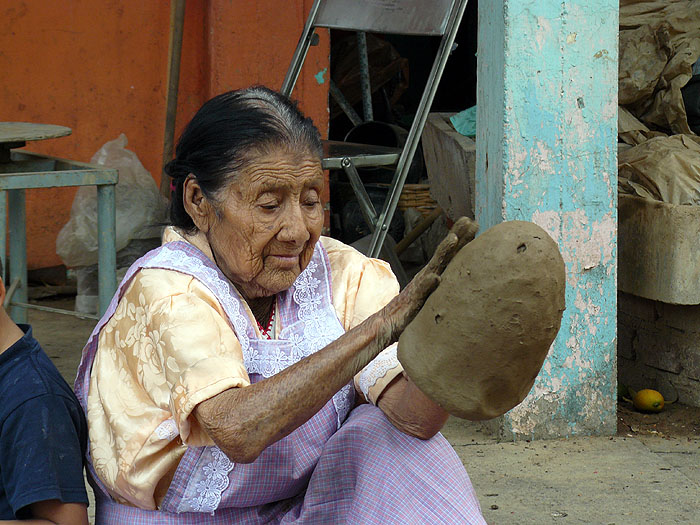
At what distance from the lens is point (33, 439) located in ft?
5.27

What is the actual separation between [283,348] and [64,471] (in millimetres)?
489

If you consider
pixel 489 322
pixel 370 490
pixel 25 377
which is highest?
pixel 489 322

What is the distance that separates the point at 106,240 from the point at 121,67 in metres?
2.06

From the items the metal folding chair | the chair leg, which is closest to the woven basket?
the metal folding chair

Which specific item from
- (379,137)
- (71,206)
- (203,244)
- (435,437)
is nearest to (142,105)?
(71,206)

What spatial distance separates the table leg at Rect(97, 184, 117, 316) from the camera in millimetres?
3328

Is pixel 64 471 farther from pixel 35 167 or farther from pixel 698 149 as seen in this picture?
pixel 698 149

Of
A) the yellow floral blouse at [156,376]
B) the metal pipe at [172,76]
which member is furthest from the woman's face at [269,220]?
the metal pipe at [172,76]

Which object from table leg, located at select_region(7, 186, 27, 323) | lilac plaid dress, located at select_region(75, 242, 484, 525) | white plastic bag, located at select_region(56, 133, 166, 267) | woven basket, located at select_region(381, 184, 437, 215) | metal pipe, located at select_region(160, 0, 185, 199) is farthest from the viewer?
woven basket, located at select_region(381, 184, 437, 215)

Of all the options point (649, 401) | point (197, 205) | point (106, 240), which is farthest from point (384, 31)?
point (197, 205)

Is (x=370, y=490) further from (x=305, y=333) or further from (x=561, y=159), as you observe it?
(x=561, y=159)

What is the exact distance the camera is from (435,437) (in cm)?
188

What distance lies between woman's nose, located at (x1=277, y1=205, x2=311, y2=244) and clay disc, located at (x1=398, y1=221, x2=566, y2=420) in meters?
0.32

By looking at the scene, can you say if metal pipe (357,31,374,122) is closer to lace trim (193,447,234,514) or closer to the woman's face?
the woman's face
